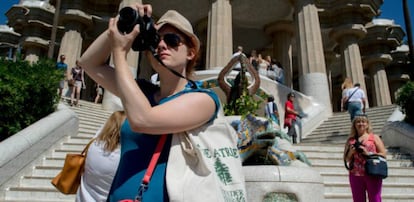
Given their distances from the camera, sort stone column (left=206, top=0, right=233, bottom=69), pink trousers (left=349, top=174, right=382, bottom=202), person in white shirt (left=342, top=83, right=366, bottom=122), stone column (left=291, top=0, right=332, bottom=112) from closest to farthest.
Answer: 1. pink trousers (left=349, top=174, right=382, bottom=202)
2. person in white shirt (left=342, top=83, right=366, bottom=122)
3. stone column (left=206, top=0, right=233, bottom=69)
4. stone column (left=291, top=0, right=332, bottom=112)

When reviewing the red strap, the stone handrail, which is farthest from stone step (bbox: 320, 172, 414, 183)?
the red strap

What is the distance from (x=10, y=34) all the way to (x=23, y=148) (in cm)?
2867

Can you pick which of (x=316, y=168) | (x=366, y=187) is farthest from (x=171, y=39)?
(x=316, y=168)

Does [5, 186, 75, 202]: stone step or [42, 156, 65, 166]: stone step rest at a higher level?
[42, 156, 65, 166]: stone step

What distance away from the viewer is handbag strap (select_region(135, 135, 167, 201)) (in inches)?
50.9

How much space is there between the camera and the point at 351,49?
21000 millimetres

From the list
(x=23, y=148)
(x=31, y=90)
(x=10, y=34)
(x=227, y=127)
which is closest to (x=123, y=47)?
(x=227, y=127)

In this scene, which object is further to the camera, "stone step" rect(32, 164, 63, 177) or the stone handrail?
"stone step" rect(32, 164, 63, 177)

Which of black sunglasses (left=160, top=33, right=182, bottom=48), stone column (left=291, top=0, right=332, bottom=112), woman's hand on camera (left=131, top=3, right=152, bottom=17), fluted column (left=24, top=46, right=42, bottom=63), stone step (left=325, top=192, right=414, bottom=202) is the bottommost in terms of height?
stone step (left=325, top=192, right=414, bottom=202)

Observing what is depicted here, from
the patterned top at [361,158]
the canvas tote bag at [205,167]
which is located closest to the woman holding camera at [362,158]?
the patterned top at [361,158]

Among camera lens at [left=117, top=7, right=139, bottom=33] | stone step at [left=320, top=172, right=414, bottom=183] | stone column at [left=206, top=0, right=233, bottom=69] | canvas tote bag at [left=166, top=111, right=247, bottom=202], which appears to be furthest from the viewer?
stone column at [left=206, top=0, right=233, bottom=69]

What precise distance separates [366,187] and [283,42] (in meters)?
18.5

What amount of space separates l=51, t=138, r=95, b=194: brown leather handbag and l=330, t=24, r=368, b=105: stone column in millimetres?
20432

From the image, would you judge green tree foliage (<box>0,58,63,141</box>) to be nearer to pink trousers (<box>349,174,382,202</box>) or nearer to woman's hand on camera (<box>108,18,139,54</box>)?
pink trousers (<box>349,174,382,202</box>)
